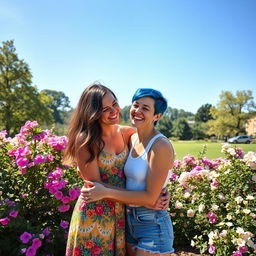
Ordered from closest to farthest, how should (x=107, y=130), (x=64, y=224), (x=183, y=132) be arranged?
1. (x=107, y=130)
2. (x=64, y=224)
3. (x=183, y=132)

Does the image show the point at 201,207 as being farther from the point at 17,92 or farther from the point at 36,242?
the point at 17,92

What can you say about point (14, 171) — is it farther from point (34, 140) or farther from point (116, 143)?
point (116, 143)

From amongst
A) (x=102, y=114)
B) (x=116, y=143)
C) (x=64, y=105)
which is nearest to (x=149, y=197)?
(x=116, y=143)

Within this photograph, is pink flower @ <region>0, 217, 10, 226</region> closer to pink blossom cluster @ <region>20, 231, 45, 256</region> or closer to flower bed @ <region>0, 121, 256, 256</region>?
flower bed @ <region>0, 121, 256, 256</region>

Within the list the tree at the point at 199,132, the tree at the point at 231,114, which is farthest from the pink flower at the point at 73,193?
the tree at the point at 199,132

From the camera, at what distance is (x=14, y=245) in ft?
9.00

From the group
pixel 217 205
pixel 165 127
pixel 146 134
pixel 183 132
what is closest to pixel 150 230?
pixel 146 134

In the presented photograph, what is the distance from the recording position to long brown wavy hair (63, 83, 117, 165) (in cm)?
183

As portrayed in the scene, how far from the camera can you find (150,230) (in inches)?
73.2

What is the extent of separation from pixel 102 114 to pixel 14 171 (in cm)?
204

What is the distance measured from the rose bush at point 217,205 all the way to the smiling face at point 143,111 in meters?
1.93

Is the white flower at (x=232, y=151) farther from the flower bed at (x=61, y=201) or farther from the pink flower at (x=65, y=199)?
the pink flower at (x=65, y=199)

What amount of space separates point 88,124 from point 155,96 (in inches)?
23.2

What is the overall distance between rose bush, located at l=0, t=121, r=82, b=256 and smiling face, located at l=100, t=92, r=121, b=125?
1.26 metres
